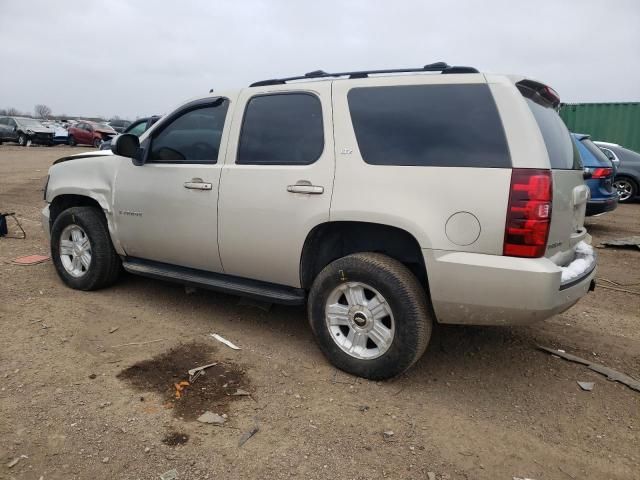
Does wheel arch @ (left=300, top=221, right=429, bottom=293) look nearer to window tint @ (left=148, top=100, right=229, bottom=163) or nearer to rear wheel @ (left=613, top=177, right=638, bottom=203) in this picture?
window tint @ (left=148, top=100, right=229, bottom=163)

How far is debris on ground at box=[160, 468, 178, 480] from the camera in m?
2.38

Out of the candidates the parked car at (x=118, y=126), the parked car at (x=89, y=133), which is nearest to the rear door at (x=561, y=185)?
the parked car at (x=89, y=133)

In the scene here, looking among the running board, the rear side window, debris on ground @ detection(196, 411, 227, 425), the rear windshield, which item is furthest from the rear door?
the rear windshield

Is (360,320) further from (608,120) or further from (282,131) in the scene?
(608,120)

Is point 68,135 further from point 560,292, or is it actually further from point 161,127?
point 560,292

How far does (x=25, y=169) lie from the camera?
16062 mm

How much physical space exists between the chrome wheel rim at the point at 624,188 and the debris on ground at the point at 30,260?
484 inches

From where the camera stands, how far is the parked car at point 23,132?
28.2 meters

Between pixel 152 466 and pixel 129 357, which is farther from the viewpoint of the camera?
pixel 129 357

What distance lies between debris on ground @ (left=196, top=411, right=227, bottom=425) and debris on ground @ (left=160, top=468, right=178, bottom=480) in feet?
1.36

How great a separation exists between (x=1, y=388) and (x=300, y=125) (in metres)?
2.48

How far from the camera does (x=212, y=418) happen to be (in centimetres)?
286

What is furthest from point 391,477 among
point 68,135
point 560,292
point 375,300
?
point 68,135

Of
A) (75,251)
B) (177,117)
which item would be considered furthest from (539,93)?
(75,251)
